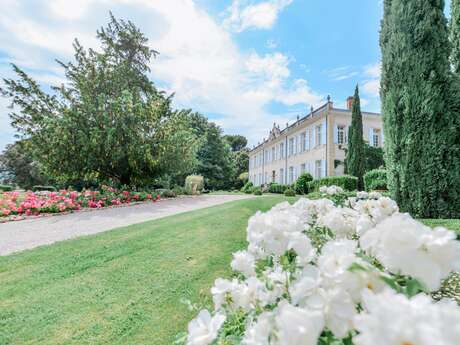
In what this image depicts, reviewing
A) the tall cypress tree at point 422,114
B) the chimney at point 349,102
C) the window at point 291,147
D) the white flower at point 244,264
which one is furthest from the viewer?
the window at point 291,147

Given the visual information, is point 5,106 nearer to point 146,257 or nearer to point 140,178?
point 140,178

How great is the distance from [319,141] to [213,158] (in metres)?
13.7

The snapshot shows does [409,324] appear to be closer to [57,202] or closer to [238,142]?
[57,202]

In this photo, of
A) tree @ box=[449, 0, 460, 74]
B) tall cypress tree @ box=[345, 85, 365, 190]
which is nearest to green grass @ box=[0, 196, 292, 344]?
tree @ box=[449, 0, 460, 74]

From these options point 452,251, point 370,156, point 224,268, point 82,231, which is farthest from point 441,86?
point 370,156

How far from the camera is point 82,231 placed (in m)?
5.65

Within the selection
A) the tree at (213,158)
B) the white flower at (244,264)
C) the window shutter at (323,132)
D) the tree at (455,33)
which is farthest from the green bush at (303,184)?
the white flower at (244,264)

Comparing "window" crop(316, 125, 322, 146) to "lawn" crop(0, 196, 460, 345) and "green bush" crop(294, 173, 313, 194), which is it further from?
"lawn" crop(0, 196, 460, 345)

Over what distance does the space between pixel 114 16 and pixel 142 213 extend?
59.2 feet

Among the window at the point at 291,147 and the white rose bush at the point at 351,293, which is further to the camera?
the window at the point at 291,147

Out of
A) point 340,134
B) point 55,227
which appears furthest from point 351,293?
point 340,134

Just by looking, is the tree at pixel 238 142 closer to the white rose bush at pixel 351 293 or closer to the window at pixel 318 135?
the window at pixel 318 135

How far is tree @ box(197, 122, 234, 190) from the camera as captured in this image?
1134 inches

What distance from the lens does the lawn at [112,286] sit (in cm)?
211
